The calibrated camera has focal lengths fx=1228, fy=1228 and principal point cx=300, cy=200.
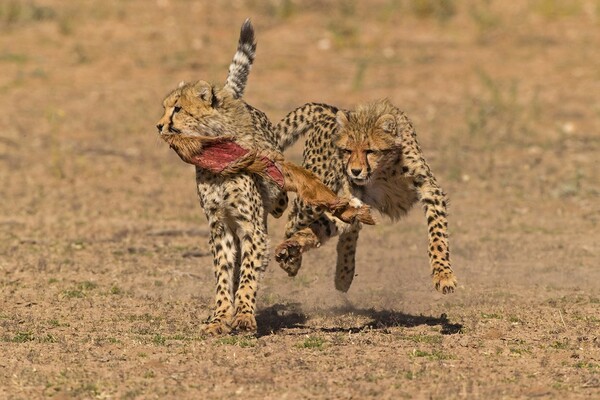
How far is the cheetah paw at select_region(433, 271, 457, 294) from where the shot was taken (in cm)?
656

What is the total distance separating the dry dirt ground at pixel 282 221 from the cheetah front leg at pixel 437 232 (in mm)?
344

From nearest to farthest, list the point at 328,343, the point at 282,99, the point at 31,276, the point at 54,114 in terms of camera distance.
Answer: the point at 328,343 < the point at 31,276 < the point at 54,114 < the point at 282,99

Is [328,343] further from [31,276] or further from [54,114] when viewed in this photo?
[54,114]

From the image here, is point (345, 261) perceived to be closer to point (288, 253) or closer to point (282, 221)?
point (288, 253)

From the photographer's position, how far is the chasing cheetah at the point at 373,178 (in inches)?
270

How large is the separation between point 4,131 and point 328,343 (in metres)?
8.33

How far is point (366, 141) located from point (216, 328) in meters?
1.34

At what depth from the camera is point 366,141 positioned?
6.89 meters

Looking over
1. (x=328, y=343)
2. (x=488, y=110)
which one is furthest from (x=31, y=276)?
(x=488, y=110)

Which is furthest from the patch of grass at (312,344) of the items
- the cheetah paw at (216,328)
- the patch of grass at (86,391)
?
the patch of grass at (86,391)

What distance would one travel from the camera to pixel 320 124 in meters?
7.86

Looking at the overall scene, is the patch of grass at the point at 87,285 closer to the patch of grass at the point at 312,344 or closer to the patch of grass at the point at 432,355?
the patch of grass at the point at 312,344

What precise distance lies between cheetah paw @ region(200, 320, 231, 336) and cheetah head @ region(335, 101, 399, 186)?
3.54ft

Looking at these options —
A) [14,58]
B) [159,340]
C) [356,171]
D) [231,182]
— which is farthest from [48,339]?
[14,58]
